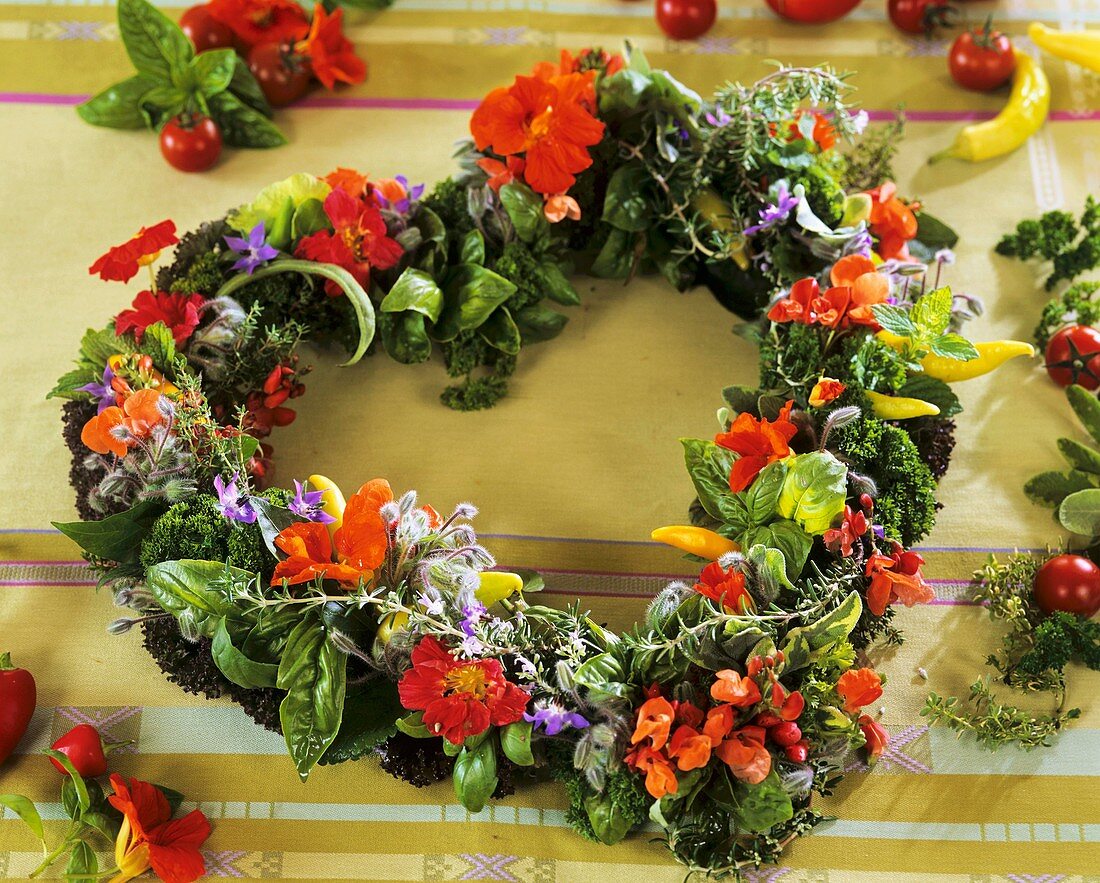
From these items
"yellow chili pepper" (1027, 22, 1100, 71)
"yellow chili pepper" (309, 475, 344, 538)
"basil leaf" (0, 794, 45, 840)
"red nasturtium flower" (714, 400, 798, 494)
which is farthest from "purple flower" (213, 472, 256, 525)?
"yellow chili pepper" (1027, 22, 1100, 71)

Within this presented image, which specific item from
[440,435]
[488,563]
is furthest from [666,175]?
[488,563]

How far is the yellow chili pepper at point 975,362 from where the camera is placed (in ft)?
7.65

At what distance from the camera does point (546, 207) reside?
242 centimetres

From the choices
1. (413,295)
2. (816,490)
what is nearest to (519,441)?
(413,295)

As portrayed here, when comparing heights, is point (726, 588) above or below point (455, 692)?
above

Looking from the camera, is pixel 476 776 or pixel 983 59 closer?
pixel 476 776

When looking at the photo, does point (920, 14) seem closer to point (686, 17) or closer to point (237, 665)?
point (686, 17)

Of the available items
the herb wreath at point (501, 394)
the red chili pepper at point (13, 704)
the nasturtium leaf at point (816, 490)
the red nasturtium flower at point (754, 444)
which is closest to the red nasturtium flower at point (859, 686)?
the herb wreath at point (501, 394)

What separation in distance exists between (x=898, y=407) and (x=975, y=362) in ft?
1.02

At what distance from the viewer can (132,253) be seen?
7.30 ft

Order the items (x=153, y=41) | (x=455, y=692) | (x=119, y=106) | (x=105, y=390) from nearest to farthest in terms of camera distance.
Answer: (x=455, y=692) < (x=105, y=390) < (x=153, y=41) < (x=119, y=106)

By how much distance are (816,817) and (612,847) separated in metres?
0.36

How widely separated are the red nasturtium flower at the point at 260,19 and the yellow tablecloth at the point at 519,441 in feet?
0.59

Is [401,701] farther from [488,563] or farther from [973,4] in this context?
[973,4]
